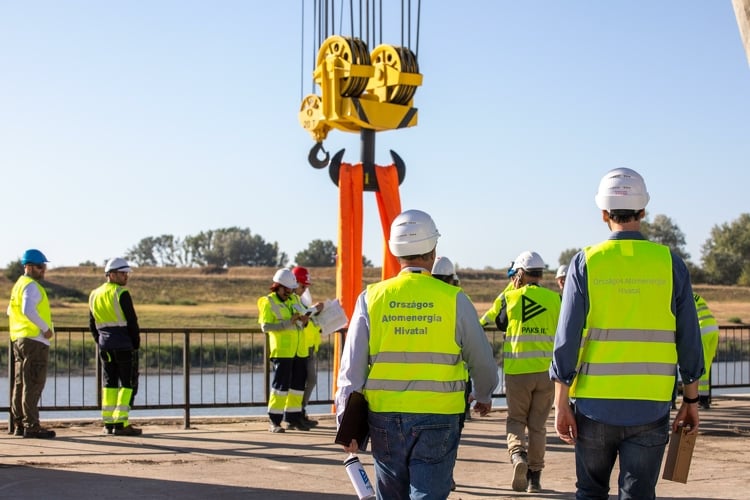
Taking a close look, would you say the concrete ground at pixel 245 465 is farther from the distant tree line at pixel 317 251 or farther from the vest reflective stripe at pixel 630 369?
the distant tree line at pixel 317 251

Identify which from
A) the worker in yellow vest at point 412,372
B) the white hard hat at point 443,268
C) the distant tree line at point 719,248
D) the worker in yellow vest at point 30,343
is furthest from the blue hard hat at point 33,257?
the distant tree line at point 719,248

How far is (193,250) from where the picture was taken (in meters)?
92.8

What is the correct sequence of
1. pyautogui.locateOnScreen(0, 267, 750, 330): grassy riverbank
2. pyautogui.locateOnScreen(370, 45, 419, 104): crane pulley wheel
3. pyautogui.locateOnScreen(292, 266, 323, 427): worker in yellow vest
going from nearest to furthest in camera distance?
pyautogui.locateOnScreen(292, 266, 323, 427): worker in yellow vest → pyautogui.locateOnScreen(370, 45, 419, 104): crane pulley wheel → pyautogui.locateOnScreen(0, 267, 750, 330): grassy riverbank

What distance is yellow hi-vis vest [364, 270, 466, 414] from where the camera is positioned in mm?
5797

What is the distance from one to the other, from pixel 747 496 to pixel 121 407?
21.9 feet

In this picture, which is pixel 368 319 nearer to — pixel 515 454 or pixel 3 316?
pixel 515 454

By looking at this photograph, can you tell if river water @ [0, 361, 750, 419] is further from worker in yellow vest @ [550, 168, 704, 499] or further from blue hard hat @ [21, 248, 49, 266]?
worker in yellow vest @ [550, 168, 704, 499]

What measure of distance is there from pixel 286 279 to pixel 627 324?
8642mm

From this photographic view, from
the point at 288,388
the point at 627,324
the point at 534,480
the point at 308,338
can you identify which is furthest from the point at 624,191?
the point at 308,338

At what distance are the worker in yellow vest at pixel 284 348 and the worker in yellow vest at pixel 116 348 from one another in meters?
1.56

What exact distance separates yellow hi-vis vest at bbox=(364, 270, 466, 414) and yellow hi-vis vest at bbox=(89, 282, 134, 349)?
7548 millimetres

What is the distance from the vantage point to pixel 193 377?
24.6 meters

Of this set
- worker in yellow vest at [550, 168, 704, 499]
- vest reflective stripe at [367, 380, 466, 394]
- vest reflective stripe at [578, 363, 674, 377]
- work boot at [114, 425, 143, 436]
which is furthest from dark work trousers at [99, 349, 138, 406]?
vest reflective stripe at [578, 363, 674, 377]

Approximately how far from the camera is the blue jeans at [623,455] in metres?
5.48
